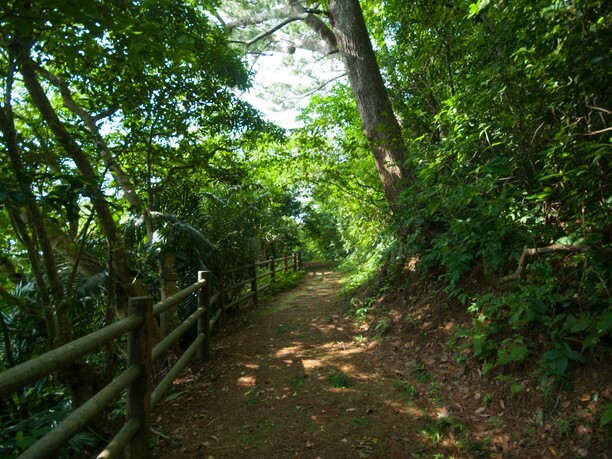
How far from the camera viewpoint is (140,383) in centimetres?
241

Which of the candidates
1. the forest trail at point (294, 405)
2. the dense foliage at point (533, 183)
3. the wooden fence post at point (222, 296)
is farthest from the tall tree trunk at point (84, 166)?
the dense foliage at point (533, 183)

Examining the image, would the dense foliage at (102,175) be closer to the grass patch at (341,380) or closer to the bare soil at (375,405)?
the bare soil at (375,405)

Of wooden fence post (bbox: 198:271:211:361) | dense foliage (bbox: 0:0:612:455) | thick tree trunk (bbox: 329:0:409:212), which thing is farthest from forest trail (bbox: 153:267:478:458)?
thick tree trunk (bbox: 329:0:409:212)

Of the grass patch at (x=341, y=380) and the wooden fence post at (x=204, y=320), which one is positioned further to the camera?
the wooden fence post at (x=204, y=320)

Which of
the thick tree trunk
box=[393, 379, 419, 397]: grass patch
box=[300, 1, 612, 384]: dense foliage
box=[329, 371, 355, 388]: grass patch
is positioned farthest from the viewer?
the thick tree trunk

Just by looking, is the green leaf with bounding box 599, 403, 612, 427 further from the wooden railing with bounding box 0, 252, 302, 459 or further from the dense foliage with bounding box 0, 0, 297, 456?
the dense foliage with bounding box 0, 0, 297, 456

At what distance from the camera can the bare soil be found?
2398 millimetres

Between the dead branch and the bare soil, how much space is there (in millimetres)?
822

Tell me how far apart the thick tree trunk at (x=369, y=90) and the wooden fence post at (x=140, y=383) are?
164 inches

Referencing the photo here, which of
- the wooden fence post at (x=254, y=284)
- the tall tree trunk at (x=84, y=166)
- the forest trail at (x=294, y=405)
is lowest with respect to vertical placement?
the forest trail at (x=294, y=405)

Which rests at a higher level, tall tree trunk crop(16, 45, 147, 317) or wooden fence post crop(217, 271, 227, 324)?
tall tree trunk crop(16, 45, 147, 317)

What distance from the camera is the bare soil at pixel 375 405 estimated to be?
7.87 ft

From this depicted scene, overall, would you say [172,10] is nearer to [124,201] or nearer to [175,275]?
[124,201]

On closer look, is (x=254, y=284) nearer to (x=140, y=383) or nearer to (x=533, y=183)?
(x=140, y=383)
